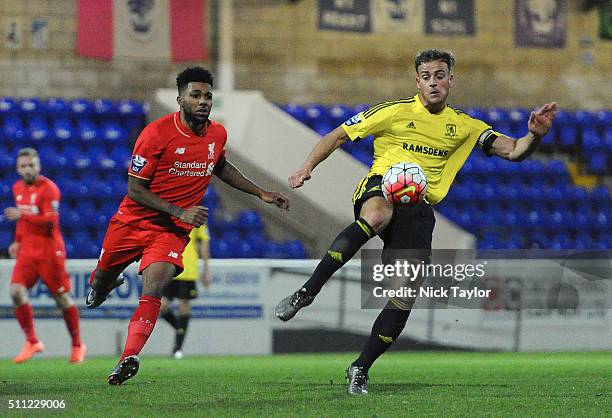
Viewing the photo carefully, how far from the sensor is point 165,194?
6.49 meters

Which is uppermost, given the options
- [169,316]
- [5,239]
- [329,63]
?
[329,63]

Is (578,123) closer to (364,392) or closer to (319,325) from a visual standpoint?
(319,325)

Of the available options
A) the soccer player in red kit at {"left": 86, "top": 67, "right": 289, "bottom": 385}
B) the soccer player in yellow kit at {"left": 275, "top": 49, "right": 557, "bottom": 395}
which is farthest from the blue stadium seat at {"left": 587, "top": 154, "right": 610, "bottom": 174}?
the soccer player in red kit at {"left": 86, "top": 67, "right": 289, "bottom": 385}

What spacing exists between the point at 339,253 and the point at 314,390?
862 mm

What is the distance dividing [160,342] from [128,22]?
6229 millimetres

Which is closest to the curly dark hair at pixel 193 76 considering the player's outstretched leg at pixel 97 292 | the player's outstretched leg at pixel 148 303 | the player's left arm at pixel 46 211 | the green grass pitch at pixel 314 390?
the player's outstretched leg at pixel 148 303

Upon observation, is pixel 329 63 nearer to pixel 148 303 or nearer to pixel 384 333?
pixel 384 333

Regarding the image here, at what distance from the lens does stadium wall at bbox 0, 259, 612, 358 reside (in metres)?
11.7

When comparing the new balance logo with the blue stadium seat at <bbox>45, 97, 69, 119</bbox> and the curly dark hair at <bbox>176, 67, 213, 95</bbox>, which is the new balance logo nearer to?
the curly dark hair at <bbox>176, 67, 213, 95</bbox>

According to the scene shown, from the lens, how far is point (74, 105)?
613 inches

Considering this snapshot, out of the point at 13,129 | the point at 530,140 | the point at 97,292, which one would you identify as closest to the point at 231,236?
the point at 13,129

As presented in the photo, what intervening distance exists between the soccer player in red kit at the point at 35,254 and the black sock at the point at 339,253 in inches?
169

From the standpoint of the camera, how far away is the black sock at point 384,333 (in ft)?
20.9

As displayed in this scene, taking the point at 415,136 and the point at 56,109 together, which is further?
the point at 56,109
